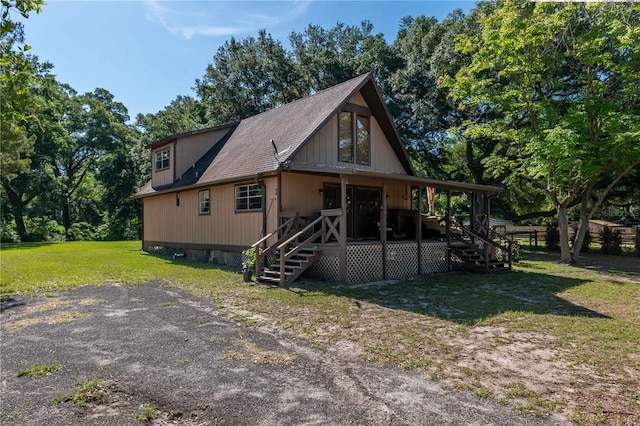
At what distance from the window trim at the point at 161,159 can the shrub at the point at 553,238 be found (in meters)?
21.0

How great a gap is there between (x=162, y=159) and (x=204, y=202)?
4.76 metres

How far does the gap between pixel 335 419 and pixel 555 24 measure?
1590 cm

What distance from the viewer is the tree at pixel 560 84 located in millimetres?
13586

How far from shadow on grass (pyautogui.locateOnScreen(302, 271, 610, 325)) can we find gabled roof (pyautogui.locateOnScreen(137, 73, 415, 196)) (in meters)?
4.42

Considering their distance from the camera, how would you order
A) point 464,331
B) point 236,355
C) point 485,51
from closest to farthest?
point 236,355 → point 464,331 → point 485,51

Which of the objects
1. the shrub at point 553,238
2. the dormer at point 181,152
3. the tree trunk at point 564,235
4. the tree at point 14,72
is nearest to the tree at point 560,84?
the tree trunk at point 564,235

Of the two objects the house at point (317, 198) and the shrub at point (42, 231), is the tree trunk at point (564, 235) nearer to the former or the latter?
the house at point (317, 198)

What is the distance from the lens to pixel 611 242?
67.5 ft

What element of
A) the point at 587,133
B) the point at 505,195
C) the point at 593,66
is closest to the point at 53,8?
the point at 587,133

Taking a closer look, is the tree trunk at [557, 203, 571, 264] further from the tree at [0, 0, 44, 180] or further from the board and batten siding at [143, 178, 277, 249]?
the tree at [0, 0, 44, 180]

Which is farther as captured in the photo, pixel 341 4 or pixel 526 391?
pixel 341 4

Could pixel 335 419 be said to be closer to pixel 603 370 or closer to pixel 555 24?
pixel 603 370

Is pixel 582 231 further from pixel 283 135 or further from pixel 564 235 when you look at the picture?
pixel 283 135

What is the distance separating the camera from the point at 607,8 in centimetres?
1377
